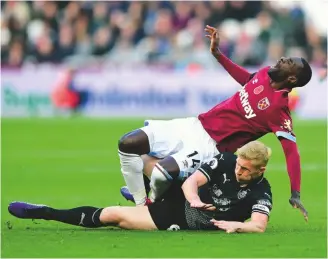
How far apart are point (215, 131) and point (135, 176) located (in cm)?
102

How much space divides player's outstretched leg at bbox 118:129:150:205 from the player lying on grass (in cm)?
52

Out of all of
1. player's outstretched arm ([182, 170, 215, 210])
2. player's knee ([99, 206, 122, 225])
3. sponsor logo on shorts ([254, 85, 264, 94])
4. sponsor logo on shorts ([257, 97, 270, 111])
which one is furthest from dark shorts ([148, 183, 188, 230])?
sponsor logo on shorts ([254, 85, 264, 94])

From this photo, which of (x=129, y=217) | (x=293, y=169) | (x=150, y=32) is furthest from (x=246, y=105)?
(x=150, y=32)

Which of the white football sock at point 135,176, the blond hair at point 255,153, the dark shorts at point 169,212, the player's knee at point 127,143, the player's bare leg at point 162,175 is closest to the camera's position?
the blond hair at point 255,153

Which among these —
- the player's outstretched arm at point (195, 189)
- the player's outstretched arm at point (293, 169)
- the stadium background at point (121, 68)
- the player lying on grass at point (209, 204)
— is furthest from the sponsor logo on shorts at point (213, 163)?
the stadium background at point (121, 68)

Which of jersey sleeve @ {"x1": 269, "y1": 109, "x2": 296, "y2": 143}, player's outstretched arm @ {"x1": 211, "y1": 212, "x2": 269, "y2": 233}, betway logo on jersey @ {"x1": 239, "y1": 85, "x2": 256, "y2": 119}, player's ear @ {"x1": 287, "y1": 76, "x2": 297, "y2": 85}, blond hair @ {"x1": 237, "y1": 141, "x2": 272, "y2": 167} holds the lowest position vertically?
player's outstretched arm @ {"x1": 211, "y1": 212, "x2": 269, "y2": 233}

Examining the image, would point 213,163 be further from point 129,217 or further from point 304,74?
point 304,74

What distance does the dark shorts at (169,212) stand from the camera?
36.4ft

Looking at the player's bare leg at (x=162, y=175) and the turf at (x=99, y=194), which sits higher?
the player's bare leg at (x=162, y=175)

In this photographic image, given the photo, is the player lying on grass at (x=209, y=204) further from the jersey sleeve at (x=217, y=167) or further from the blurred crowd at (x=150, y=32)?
the blurred crowd at (x=150, y=32)

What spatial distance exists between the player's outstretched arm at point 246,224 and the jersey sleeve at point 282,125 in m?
0.94

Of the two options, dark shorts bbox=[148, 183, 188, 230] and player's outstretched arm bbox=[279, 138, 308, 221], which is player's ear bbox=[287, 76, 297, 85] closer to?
player's outstretched arm bbox=[279, 138, 308, 221]

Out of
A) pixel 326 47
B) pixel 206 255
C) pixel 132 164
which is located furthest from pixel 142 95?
pixel 206 255

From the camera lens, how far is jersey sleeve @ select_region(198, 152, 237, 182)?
10.8 meters
